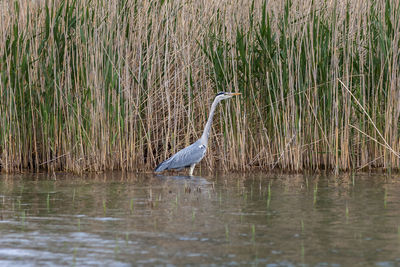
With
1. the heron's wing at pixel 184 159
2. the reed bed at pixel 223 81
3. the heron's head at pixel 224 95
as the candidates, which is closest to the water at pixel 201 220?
the heron's wing at pixel 184 159

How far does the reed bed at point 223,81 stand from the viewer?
8.90m

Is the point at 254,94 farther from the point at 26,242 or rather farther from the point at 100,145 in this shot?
the point at 26,242

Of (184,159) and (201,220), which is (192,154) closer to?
(184,159)

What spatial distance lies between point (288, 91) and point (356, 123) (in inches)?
37.2

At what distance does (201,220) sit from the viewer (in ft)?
19.1

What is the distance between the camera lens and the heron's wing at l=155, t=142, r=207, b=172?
8844 millimetres

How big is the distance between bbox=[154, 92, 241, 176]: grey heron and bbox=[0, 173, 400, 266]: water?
254mm

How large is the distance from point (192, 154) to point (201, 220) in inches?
120

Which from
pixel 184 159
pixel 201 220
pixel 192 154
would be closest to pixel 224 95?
pixel 192 154

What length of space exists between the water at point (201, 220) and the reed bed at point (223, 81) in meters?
0.56

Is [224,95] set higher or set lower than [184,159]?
higher

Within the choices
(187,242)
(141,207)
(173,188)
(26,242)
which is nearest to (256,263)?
(187,242)

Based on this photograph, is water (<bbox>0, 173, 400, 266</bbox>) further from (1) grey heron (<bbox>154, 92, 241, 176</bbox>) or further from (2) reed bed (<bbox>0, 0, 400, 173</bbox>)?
(2) reed bed (<bbox>0, 0, 400, 173</bbox>)

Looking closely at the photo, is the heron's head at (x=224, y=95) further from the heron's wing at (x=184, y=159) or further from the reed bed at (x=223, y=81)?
the heron's wing at (x=184, y=159)
